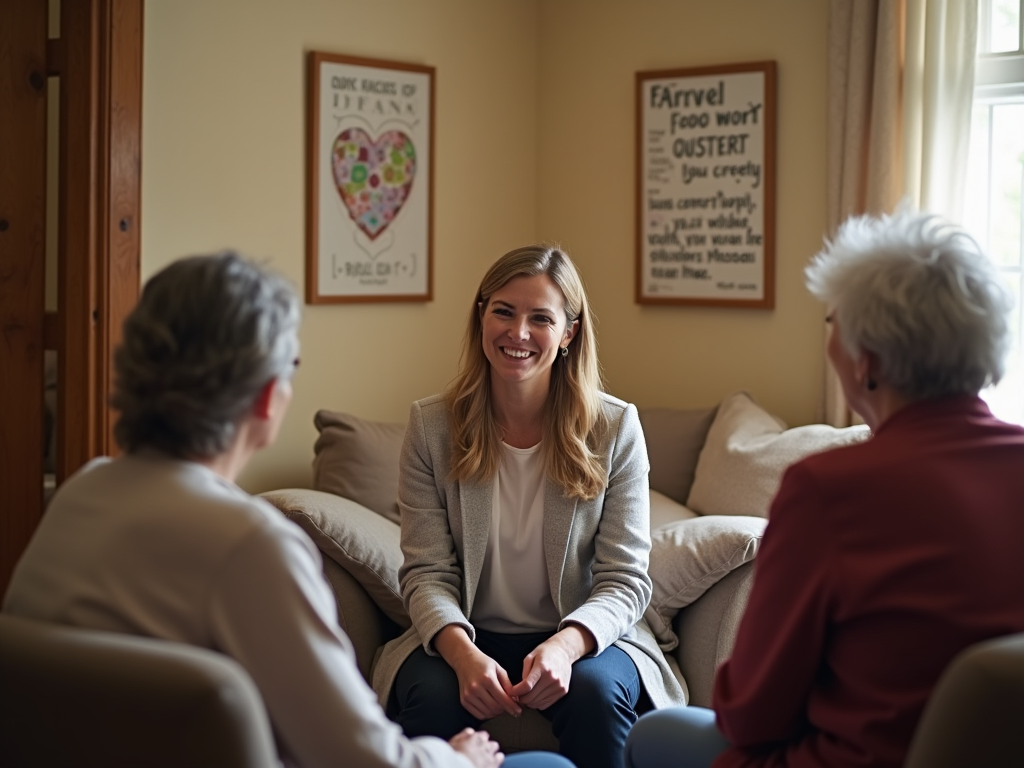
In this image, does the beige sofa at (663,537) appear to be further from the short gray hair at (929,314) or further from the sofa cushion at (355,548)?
the short gray hair at (929,314)

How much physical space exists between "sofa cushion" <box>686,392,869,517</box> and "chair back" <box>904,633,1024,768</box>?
1807mm

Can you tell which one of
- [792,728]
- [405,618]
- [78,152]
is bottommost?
[405,618]

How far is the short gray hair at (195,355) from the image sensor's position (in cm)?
142

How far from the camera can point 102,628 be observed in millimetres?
1370

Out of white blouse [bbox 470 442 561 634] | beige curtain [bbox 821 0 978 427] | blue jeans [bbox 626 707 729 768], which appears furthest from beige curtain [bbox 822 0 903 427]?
blue jeans [bbox 626 707 729 768]

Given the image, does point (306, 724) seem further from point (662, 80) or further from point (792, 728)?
point (662, 80)

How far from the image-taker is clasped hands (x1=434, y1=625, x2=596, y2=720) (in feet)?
7.43

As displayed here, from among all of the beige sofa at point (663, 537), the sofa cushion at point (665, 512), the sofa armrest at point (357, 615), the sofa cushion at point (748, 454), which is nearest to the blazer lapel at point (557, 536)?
the beige sofa at point (663, 537)

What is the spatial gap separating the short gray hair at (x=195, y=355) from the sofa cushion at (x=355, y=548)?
1332 millimetres

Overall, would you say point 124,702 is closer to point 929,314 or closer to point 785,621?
point 785,621

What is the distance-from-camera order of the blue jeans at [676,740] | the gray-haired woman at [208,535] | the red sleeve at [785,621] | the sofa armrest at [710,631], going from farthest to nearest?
the sofa armrest at [710,631] < the blue jeans at [676,740] < the red sleeve at [785,621] < the gray-haired woman at [208,535]

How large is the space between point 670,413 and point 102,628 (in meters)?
2.58

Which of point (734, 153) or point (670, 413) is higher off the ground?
point (734, 153)

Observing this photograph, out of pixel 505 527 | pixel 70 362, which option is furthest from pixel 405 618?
pixel 70 362
